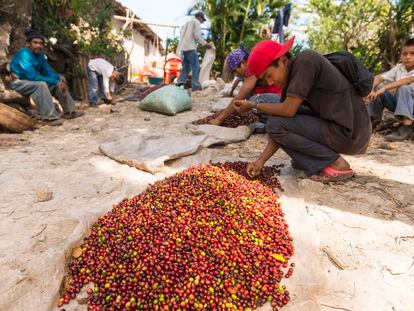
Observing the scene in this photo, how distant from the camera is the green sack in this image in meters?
5.01

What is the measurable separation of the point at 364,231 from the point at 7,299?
2.02 metres

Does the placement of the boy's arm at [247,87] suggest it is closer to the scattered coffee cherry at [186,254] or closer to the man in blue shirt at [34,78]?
the scattered coffee cherry at [186,254]

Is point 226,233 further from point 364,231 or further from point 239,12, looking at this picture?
point 239,12

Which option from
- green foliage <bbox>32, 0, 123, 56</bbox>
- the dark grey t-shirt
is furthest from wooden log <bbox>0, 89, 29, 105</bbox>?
the dark grey t-shirt

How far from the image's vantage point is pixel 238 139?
11.9 feet

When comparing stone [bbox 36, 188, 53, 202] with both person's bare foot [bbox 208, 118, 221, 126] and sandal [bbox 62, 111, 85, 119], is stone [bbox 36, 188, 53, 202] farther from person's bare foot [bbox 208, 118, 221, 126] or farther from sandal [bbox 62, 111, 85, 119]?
sandal [bbox 62, 111, 85, 119]

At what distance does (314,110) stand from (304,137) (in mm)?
245

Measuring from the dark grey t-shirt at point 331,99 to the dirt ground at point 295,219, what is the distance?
16.4 inches

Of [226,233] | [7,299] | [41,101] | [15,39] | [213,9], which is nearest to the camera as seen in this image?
[7,299]

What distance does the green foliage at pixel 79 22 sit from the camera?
6078 mm

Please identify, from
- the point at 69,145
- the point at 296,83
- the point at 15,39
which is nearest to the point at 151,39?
the point at 15,39

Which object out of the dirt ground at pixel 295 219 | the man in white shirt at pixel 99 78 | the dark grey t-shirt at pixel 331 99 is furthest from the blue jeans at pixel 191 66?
the dark grey t-shirt at pixel 331 99

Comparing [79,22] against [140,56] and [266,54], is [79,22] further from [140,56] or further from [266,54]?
[140,56]

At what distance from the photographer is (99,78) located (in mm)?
6340
